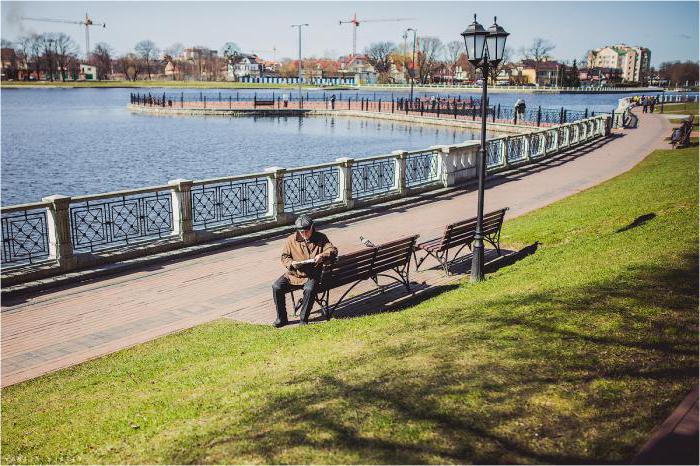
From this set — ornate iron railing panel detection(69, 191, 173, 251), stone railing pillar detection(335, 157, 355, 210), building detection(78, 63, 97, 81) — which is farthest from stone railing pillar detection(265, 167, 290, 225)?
building detection(78, 63, 97, 81)

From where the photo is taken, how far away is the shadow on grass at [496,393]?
4434 mm

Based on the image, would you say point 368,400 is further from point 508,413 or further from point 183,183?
point 183,183

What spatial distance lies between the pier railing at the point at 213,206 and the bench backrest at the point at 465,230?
516 centimetres

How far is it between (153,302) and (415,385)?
5975mm

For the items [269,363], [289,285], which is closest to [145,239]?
[289,285]

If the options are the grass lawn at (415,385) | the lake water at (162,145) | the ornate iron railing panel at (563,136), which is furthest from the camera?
the lake water at (162,145)

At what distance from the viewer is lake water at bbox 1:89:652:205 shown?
32875mm

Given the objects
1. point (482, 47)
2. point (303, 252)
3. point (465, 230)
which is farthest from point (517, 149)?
point (303, 252)

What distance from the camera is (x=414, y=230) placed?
15.0 m

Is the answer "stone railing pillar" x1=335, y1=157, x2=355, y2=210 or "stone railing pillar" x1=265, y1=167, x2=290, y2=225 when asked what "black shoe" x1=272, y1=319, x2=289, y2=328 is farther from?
"stone railing pillar" x1=335, y1=157, x2=355, y2=210

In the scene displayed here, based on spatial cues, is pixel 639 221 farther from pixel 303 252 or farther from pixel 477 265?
pixel 303 252

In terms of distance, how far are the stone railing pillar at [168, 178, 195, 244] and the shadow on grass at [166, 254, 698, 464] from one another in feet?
23.4

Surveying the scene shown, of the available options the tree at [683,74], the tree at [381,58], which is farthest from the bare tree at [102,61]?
the tree at [683,74]

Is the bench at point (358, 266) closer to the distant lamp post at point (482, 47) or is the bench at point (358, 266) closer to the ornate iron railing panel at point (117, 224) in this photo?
the distant lamp post at point (482, 47)
